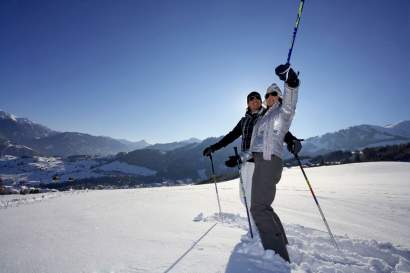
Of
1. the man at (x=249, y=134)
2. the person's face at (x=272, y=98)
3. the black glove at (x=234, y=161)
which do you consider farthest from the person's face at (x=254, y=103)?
the black glove at (x=234, y=161)

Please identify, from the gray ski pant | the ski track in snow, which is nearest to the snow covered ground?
Answer: the ski track in snow

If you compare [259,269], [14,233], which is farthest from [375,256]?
[14,233]

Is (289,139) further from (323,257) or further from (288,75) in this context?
(323,257)

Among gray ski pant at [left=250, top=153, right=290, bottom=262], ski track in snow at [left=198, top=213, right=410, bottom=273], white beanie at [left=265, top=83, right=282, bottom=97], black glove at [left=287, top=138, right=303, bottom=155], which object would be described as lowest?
ski track in snow at [left=198, top=213, right=410, bottom=273]

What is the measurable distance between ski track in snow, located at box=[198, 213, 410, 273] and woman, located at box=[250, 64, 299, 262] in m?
0.31

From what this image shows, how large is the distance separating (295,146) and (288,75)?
1477mm

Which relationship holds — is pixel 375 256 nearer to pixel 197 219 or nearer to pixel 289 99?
pixel 289 99

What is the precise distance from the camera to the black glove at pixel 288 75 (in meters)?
3.71

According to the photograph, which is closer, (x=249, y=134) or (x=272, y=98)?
(x=272, y=98)

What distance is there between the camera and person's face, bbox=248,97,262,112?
503 cm

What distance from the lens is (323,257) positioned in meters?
3.74

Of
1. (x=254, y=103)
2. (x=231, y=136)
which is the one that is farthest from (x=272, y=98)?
(x=231, y=136)

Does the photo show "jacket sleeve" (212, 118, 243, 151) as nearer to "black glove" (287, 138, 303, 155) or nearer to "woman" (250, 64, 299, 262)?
"black glove" (287, 138, 303, 155)

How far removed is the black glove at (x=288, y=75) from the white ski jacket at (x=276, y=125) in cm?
7
